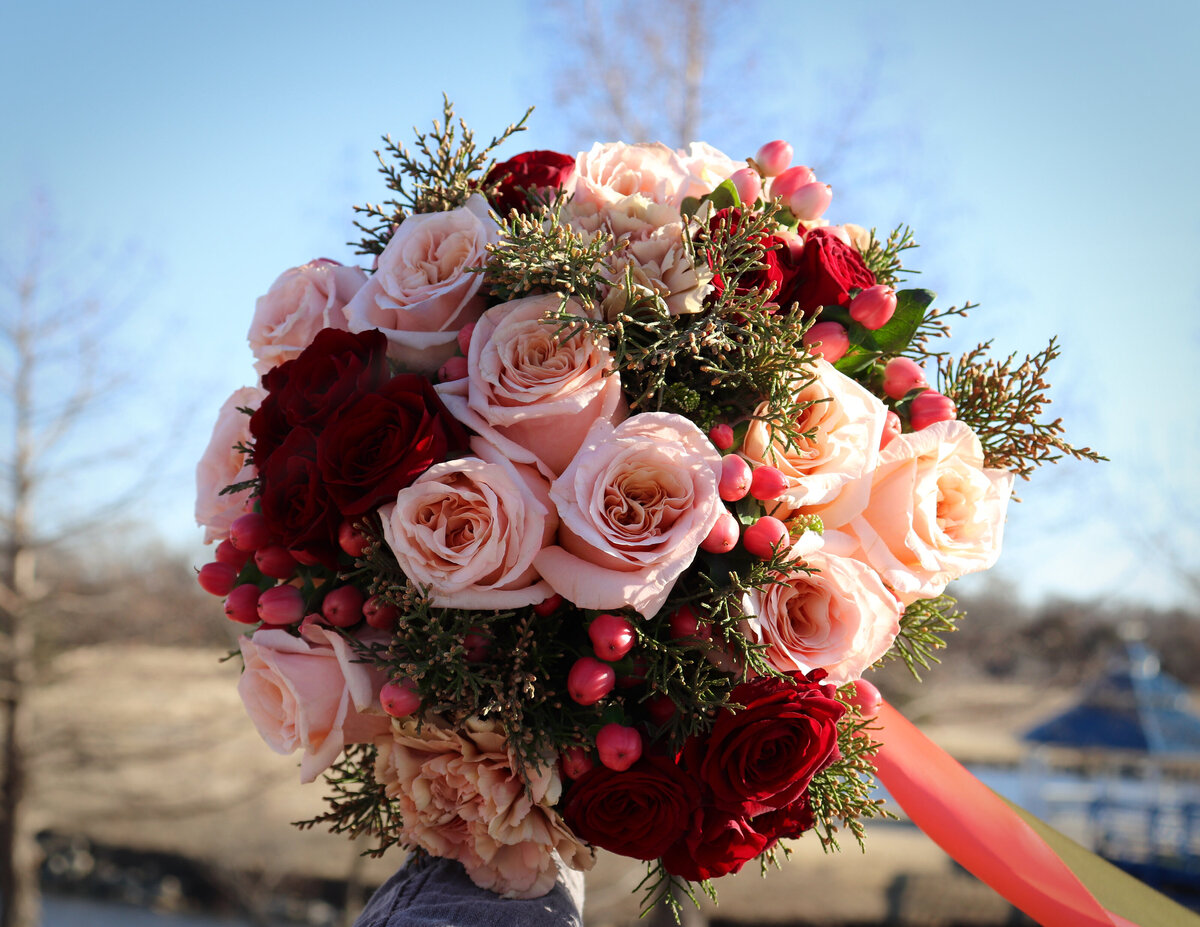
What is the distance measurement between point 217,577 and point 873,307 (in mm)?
1202

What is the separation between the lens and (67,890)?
1059cm

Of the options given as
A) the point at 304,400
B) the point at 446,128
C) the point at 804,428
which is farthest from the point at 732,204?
the point at 304,400

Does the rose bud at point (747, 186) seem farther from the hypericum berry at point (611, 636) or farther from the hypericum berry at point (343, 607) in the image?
the hypericum berry at point (343, 607)

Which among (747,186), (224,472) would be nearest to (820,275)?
(747,186)

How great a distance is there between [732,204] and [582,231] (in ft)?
0.92

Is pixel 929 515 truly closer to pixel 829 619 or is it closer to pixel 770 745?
pixel 829 619

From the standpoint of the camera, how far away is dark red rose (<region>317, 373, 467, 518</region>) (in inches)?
47.0

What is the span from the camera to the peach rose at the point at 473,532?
115 centimetres

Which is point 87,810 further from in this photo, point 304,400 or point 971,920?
point 304,400

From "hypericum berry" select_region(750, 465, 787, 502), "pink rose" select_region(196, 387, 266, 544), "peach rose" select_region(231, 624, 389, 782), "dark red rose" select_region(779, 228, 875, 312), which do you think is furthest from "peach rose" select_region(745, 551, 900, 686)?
"pink rose" select_region(196, 387, 266, 544)

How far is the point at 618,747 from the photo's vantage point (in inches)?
47.4

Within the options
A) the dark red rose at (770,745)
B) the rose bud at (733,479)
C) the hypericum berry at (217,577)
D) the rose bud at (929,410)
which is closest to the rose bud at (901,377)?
the rose bud at (929,410)

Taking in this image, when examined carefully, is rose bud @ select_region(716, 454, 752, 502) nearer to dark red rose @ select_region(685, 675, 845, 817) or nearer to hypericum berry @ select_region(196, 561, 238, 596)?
dark red rose @ select_region(685, 675, 845, 817)

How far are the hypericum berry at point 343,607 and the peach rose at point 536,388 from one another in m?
0.32
